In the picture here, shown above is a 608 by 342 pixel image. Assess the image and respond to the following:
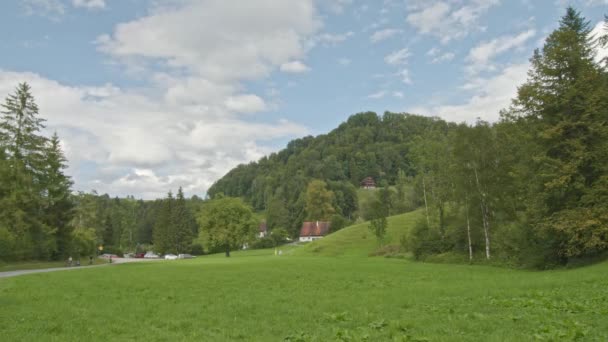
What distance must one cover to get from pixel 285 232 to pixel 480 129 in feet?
294


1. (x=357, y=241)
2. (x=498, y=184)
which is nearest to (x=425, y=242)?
(x=498, y=184)

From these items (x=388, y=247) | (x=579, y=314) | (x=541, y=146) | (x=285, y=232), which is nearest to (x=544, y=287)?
(x=579, y=314)

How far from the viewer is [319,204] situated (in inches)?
5034

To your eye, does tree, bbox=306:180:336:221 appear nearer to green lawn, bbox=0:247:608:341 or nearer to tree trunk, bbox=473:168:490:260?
tree trunk, bbox=473:168:490:260

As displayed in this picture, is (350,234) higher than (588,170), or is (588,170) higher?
(588,170)

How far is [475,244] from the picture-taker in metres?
46.6

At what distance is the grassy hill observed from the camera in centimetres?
7094

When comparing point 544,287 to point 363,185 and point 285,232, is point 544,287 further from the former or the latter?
point 363,185

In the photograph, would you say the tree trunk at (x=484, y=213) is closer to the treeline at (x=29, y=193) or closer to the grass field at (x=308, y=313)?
the grass field at (x=308, y=313)

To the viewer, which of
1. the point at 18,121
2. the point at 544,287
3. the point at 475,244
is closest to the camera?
the point at 544,287

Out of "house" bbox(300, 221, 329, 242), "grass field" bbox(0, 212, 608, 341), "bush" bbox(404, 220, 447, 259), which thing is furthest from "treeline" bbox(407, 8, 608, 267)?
"house" bbox(300, 221, 329, 242)

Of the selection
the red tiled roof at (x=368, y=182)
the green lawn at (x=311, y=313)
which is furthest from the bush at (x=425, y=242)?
the red tiled roof at (x=368, y=182)

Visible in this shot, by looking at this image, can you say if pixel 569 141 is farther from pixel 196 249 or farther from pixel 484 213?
pixel 196 249

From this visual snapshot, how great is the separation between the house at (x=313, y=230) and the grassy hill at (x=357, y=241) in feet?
139
